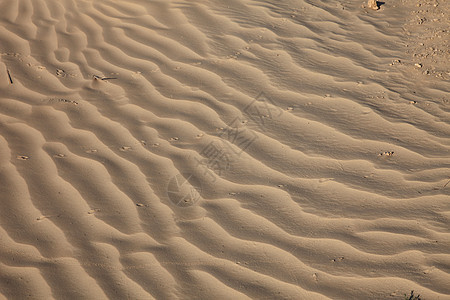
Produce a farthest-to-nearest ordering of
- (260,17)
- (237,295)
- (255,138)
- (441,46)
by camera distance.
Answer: (260,17)
(441,46)
(255,138)
(237,295)

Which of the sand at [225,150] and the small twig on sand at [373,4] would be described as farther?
the small twig on sand at [373,4]

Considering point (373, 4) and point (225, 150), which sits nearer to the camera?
point (225, 150)

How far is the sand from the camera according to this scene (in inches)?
105

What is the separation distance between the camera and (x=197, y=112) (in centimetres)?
366

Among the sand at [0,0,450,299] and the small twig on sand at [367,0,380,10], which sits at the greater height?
the small twig on sand at [367,0,380,10]

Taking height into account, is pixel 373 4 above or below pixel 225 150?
above

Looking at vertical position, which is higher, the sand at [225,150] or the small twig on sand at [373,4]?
the small twig on sand at [373,4]

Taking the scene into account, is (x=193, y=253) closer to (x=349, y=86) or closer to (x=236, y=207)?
(x=236, y=207)

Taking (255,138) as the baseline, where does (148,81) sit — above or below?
above

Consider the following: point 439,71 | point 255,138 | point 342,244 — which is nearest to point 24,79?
point 255,138

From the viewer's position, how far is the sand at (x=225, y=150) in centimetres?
267

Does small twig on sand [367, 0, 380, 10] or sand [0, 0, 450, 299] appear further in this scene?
small twig on sand [367, 0, 380, 10]

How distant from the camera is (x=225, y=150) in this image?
133 inches

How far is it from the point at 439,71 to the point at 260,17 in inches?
69.6
